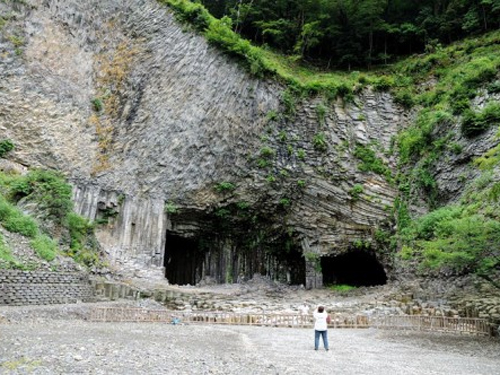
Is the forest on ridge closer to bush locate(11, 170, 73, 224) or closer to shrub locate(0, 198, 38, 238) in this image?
bush locate(11, 170, 73, 224)

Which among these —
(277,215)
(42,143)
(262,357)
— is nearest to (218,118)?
(277,215)

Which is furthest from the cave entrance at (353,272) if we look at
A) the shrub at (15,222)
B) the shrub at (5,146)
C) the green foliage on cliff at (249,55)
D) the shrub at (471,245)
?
the shrub at (5,146)

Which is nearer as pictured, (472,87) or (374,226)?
(472,87)

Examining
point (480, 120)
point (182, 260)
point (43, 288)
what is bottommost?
point (43, 288)

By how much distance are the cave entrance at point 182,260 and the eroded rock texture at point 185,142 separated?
15 cm

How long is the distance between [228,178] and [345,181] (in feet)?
24.8

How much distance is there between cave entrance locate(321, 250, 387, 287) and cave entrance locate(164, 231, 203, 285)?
29.6 feet

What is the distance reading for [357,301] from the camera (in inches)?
773

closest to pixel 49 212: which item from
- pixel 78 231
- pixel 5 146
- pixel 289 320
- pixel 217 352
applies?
pixel 78 231

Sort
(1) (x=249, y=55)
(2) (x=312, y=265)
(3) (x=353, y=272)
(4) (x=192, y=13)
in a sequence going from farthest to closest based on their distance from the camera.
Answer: (3) (x=353, y=272) < (4) (x=192, y=13) < (1) (x=249, y=55) < (2) (x=312, y=265)

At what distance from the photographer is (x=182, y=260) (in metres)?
29.3

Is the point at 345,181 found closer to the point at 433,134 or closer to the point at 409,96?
the point at 433,134

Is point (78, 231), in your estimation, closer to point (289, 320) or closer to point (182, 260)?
point (182, 260)

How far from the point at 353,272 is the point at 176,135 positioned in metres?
16.3
